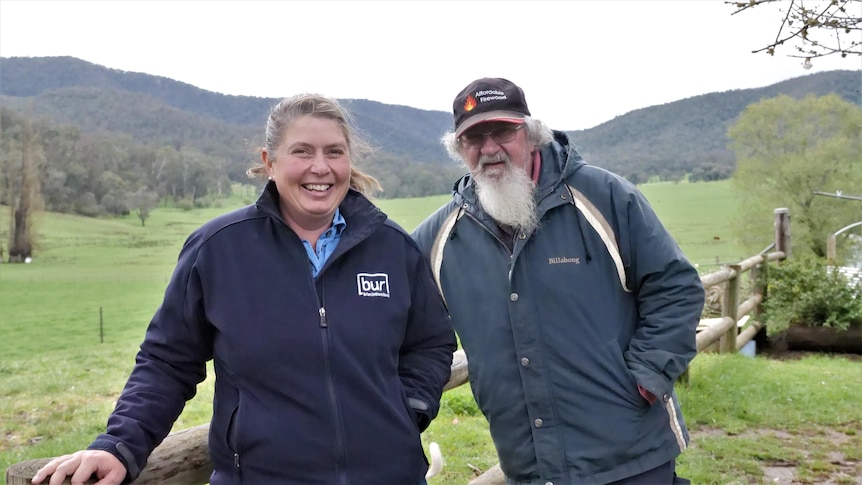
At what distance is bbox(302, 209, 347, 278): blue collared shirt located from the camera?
69.4 inches

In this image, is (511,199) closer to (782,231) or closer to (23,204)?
(782,231)

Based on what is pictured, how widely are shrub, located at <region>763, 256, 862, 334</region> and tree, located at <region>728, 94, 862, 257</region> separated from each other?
1014 inches

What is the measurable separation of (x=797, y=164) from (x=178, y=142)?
8272cm

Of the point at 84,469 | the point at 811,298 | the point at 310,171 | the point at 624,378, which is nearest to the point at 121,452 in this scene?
the point at 84,469

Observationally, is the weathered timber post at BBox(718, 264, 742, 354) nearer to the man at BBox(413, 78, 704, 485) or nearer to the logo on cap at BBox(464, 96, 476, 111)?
the man at BBox(413, 78, 704, 485)

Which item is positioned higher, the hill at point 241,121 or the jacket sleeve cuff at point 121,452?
the hill at point 241,121

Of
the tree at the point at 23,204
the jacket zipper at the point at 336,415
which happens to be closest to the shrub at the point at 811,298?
the jacket zipper at the point at 336,415

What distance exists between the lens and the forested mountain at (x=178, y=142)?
227 ft

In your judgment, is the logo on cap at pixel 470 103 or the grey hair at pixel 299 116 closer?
the grey hair at pixel 299 116

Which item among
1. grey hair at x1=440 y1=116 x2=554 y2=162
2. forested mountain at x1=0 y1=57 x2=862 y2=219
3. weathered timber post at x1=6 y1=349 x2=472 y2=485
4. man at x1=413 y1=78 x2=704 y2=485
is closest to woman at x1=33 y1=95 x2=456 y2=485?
weathered timber post at x1=6 y1=349 x2=472 y2=485

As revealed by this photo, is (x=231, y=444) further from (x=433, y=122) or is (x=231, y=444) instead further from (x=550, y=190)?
(x=433, y=122)

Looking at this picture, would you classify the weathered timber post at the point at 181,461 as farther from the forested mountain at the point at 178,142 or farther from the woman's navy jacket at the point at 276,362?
the forested mountain at the point at 178,142

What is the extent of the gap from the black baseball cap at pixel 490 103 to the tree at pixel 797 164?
34411 mm

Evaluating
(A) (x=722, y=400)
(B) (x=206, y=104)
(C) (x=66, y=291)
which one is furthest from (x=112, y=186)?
(A) (x=722, y=400)
